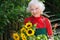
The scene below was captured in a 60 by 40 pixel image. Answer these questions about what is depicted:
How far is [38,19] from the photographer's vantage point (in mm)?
3908

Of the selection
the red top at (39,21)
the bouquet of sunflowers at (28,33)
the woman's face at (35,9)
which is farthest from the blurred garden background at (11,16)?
the bouquet of sunflowers at (28,33)

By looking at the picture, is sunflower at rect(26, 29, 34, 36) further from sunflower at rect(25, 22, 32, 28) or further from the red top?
the red top

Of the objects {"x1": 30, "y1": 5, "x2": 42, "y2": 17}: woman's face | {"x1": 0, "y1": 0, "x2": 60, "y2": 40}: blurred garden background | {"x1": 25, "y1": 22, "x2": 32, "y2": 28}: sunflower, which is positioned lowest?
{"x1": 0, "y1": 0, "x2": 60, "y2": 40}: blurred garden background

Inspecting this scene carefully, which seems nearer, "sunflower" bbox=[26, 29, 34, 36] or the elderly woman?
"sunflower" bbox=[26, 29, 34, 36]

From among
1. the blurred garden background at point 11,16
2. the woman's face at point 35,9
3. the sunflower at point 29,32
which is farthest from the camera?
the blurred garden background at point 11,16

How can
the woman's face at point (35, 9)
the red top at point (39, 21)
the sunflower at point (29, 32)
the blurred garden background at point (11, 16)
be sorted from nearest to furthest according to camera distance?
the sunflower at point (29, 32)
the woman's face at point (35, 9)
the red top at point (39, 21)
the blurred garden background at point (11, 16)

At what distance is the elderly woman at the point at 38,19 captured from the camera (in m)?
3.81

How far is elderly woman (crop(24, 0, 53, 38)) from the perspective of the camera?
3.81 m

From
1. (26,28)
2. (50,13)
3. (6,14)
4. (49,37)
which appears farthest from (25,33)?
(50,13)

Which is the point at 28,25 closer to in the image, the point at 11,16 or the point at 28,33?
the point at 28,33

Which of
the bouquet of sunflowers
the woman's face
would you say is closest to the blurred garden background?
the woman's face

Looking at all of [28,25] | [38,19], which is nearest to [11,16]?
[38,19]

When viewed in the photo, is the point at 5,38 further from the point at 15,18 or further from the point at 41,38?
the point at 41,38

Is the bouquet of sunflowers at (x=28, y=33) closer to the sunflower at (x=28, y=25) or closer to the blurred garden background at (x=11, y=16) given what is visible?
the sunflower at (x=28, y=25)
